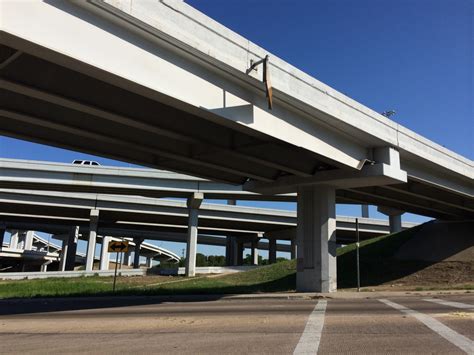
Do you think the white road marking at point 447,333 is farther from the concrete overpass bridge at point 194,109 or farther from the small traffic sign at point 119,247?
the small traffic sign at point 119,247

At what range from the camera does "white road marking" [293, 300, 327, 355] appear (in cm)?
705

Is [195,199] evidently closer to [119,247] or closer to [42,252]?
[119,247]

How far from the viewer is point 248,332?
8.90 metres

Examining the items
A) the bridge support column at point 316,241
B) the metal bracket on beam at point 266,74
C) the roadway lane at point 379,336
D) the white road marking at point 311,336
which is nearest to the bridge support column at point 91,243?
the bridge support column at point 316,241

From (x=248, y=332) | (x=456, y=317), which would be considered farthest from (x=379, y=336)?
(x=456, y=317)

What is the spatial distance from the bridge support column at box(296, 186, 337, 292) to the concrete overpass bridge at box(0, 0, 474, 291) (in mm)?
55

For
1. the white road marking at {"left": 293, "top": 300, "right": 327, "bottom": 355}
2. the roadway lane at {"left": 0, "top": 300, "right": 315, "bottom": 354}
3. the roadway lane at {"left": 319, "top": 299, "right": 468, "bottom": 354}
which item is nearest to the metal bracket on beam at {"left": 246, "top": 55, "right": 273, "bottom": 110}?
the roadway lane at {"left": 0, "top": 300, "right": 315, "bottom": 354}

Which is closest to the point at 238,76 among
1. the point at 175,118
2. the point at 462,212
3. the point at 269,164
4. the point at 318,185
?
the point at 175,118

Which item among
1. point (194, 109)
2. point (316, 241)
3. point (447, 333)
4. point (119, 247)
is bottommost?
point (447, 333)

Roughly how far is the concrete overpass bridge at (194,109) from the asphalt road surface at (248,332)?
6082 millimetres

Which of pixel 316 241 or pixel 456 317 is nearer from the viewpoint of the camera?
pixel 456 317

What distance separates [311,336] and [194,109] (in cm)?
825

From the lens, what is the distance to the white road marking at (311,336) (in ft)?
23.1

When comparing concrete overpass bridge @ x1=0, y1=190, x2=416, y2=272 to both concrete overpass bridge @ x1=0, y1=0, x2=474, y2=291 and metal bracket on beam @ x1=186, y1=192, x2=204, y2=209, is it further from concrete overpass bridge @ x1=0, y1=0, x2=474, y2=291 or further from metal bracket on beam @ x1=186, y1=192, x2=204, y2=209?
concrete overpass bridge @ x1=0, y1=0, x2=474, y2=291
